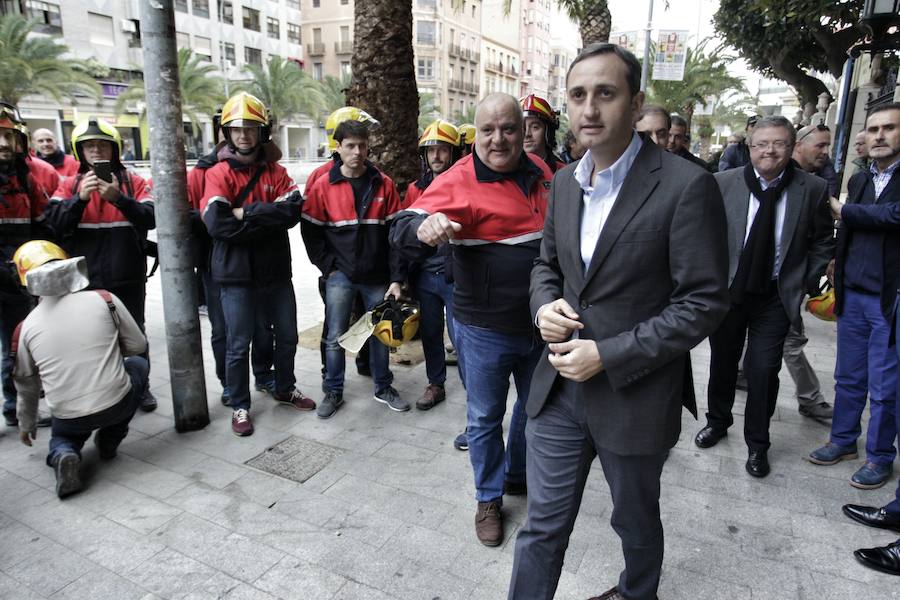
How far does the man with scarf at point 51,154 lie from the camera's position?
6.71 m

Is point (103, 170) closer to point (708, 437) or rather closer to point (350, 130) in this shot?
point (350, 130)

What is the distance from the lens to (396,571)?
2.80 metres

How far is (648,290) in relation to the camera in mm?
1926

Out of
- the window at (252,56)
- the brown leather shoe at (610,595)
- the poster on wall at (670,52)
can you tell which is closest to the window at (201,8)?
the window at (252,56)

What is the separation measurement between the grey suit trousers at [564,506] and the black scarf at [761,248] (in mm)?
1872

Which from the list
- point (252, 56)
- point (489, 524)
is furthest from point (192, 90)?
point (489, 524)

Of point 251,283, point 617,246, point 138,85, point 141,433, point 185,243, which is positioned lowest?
point 141,433

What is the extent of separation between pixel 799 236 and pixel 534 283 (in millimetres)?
2113

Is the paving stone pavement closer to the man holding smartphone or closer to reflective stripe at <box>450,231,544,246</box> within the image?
the man holding smartphone

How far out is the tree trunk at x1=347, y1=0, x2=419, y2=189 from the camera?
6.16 m

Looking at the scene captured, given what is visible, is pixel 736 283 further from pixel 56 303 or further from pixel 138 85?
pixel 138 85

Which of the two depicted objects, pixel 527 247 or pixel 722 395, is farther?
pixel 722 395

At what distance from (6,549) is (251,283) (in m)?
2.05

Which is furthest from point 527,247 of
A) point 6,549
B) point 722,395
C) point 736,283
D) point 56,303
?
point 6,549
